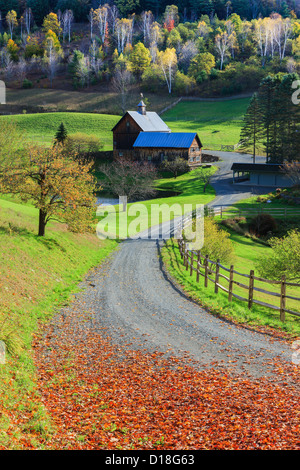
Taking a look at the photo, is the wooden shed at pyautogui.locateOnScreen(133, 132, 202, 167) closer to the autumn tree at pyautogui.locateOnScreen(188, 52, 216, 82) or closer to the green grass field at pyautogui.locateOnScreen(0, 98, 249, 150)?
the green grass field at pyautogui.locateOnScreen(0, 98, 249, 150)

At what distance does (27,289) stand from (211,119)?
3790 inches

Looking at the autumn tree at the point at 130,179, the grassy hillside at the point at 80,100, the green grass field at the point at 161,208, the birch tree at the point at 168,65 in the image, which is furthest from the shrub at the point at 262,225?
the birch tree at the point at 168,65

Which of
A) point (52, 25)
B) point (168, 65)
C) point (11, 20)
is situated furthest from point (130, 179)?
point (11, 20)

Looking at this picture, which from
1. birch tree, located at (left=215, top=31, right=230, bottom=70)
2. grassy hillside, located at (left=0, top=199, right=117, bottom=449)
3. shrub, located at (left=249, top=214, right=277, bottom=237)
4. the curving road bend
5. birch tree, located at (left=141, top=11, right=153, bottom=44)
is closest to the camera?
grassy hillside, located at (left=0, top=199, right=117, bottom=449)

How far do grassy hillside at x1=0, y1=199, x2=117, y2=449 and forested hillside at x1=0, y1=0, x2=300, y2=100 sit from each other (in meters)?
91.8

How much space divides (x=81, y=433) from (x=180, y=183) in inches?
2385

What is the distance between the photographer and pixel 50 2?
7830 inches

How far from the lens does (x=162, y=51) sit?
454ft

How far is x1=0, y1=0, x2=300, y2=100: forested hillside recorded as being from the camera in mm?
125062

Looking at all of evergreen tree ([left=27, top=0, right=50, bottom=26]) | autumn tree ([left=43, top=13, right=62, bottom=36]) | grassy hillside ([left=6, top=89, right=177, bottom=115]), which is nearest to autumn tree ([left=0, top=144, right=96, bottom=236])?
grassy hillside ([left=6, top=89, right=177, bottom=115])

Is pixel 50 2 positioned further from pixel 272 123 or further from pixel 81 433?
pixel 81 433

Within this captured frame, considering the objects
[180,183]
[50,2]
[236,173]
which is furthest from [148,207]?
[50,2]

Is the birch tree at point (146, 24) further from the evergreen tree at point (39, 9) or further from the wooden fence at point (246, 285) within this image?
the wooden fence at point (246, 285)

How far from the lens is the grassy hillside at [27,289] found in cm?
1039
